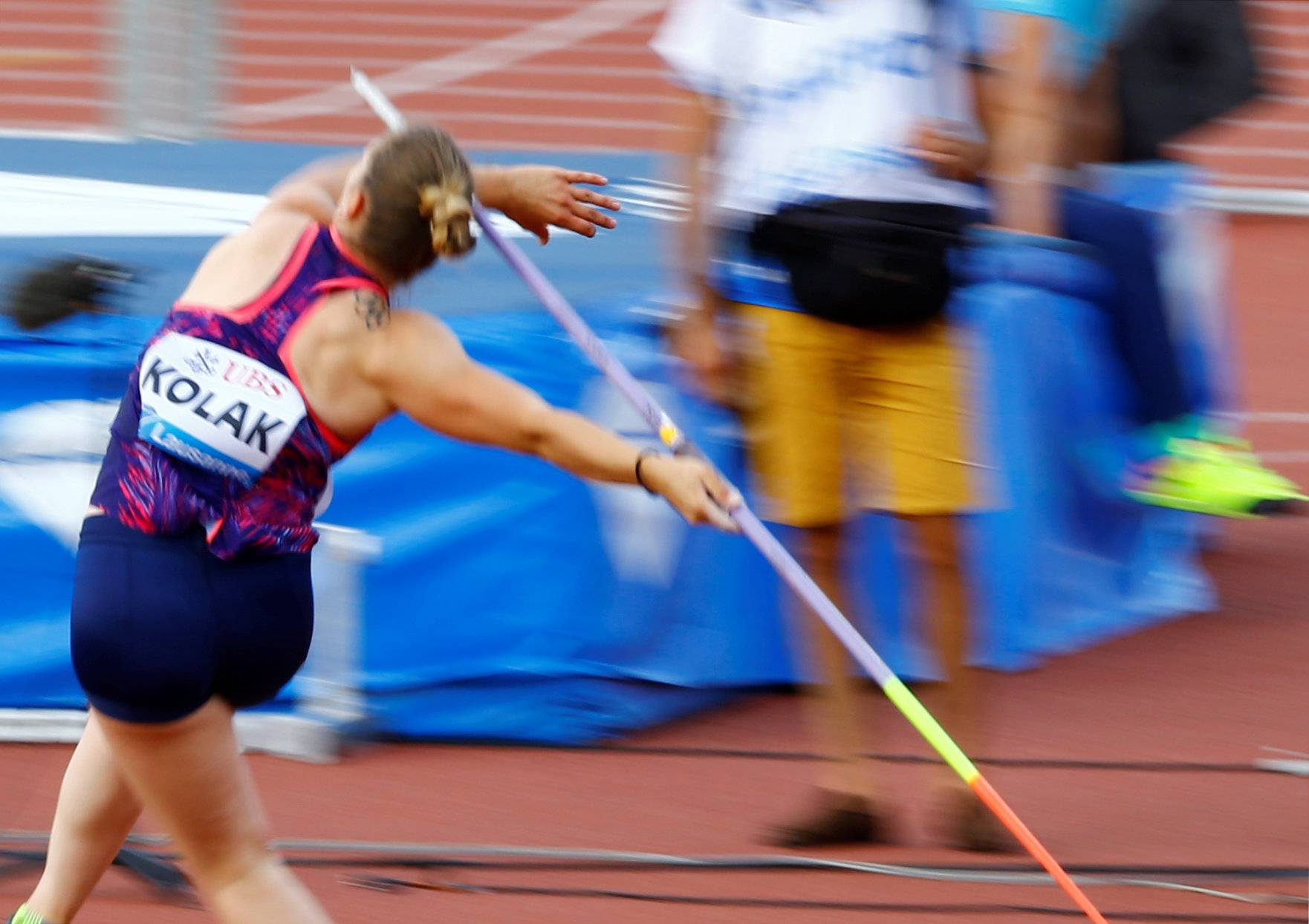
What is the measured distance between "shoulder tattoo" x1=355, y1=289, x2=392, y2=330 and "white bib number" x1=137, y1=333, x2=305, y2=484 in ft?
0.47

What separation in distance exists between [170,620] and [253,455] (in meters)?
0.26

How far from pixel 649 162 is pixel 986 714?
3.25 metres

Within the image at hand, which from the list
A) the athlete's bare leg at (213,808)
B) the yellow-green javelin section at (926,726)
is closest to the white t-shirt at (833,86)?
the yellow-green javelin section at (926,726)

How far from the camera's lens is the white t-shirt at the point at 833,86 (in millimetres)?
3736

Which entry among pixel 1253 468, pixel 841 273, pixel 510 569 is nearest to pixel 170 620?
pixel 841 273

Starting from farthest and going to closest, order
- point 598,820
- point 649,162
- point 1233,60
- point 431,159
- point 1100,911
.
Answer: point 649,162, point 1233,60, point 598,820, point 1100,911, point 431,159

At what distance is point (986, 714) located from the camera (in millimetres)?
4801

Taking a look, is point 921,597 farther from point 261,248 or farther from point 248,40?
point 248,40

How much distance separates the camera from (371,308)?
2.93m

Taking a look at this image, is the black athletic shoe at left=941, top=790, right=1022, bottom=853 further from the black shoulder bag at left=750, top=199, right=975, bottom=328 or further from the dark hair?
the dark hair

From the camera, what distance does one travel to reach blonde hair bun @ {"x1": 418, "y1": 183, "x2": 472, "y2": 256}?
2824 millimetres

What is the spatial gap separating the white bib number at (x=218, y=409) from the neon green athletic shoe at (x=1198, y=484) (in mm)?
3231

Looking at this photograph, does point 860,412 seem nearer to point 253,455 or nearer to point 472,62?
point 253,455

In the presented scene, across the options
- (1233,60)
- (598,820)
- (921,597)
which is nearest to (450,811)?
(598,820)
